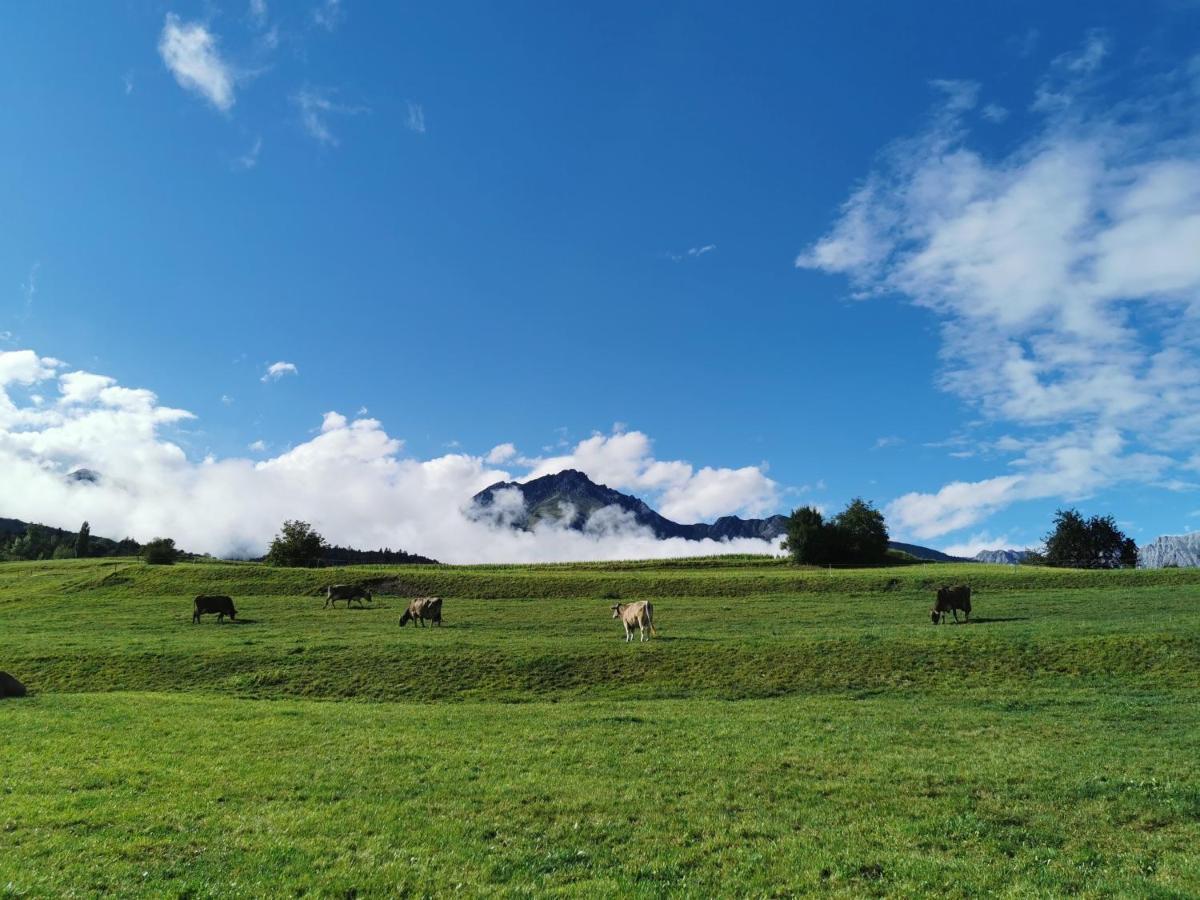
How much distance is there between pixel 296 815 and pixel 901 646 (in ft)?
91.4

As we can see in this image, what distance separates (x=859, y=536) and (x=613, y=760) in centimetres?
10621

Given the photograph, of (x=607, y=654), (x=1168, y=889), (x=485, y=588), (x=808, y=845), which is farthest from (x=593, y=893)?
(x=485, y=588)

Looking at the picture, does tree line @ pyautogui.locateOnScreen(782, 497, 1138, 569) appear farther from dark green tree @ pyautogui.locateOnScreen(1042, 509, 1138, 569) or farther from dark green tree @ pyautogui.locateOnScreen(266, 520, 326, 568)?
dark green tree @ pyautogui.locateOnScreen(266, 520, 326, 568)

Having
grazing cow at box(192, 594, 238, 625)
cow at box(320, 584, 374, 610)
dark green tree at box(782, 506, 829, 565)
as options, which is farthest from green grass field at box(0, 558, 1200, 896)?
Result: dark green tree at box(782, 506, 829, 565)

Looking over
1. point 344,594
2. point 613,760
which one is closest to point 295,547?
point 344,594

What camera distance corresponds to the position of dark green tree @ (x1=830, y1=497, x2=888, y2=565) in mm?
111812

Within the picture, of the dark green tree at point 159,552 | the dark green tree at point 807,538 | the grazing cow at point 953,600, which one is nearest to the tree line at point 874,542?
the dark green tree at point 807,538

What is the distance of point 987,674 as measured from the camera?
28.5m

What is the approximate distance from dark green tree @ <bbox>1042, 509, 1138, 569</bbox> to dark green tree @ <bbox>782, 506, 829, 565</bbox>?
48147 mm

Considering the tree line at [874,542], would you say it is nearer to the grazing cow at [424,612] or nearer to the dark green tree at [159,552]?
the grazing cow at [424,612]

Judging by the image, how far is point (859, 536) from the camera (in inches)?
4518

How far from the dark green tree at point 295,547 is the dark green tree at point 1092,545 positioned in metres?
127

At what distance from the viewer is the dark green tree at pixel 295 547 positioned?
355 ft

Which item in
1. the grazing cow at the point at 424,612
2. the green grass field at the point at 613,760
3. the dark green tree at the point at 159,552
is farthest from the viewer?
the dark green tree at the point at 159,552
